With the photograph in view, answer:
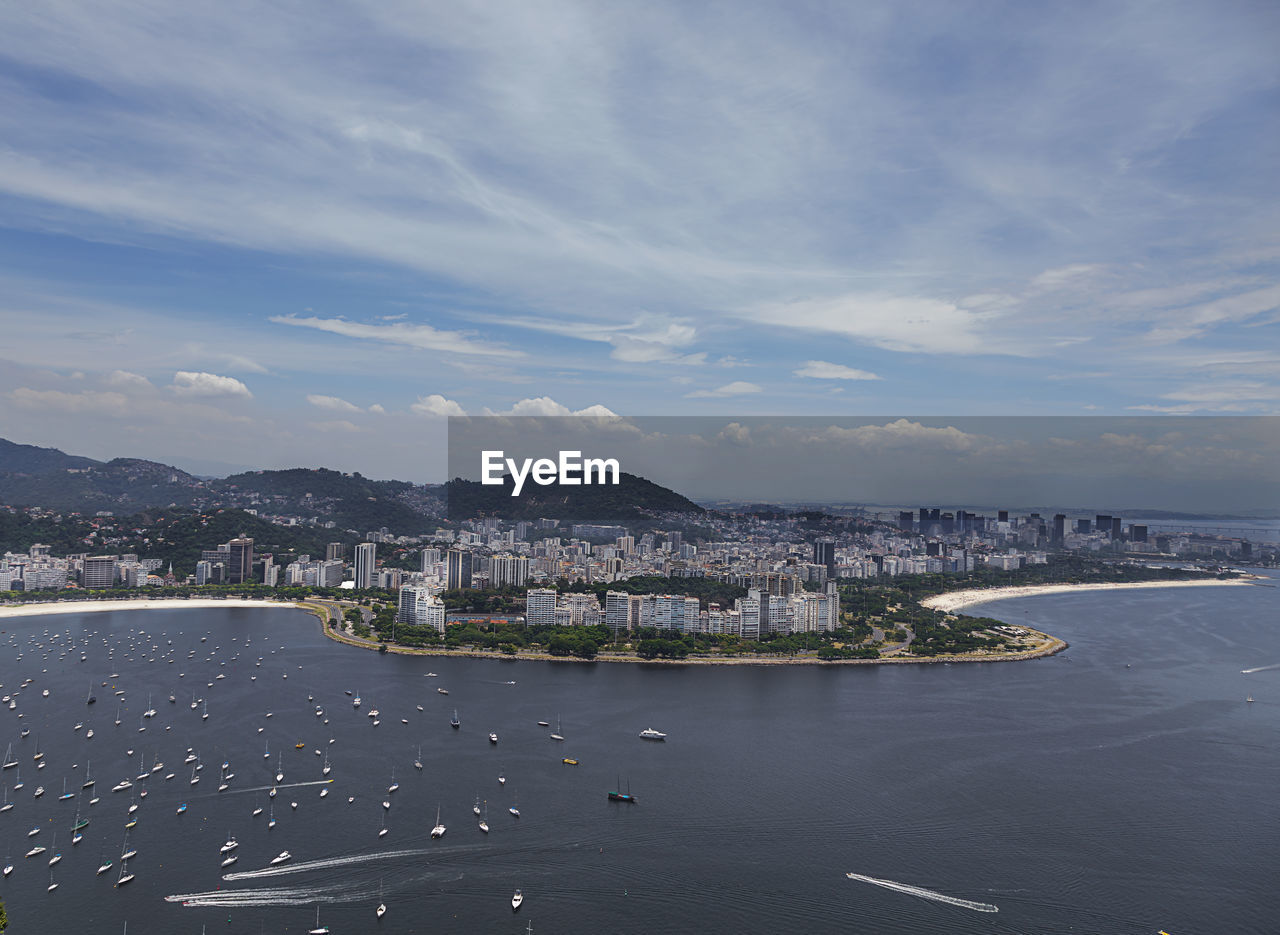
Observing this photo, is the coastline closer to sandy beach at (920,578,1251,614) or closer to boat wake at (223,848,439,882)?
boat wake at (223,848,439,882)

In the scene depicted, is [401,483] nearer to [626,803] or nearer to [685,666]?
[685,666]

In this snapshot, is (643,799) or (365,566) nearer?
(643,799)

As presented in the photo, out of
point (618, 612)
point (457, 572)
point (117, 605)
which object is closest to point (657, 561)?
point (457, 572)

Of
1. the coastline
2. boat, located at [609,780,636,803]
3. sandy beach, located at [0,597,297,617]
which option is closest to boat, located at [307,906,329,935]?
boat, located at [609,780,636,803]

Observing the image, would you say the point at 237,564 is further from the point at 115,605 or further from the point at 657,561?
the point at 657,561

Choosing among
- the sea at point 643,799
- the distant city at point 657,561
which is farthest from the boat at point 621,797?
the distant city at point 657,561

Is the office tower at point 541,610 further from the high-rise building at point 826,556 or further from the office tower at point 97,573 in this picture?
the office tower at point 97,573

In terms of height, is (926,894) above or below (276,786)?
below
